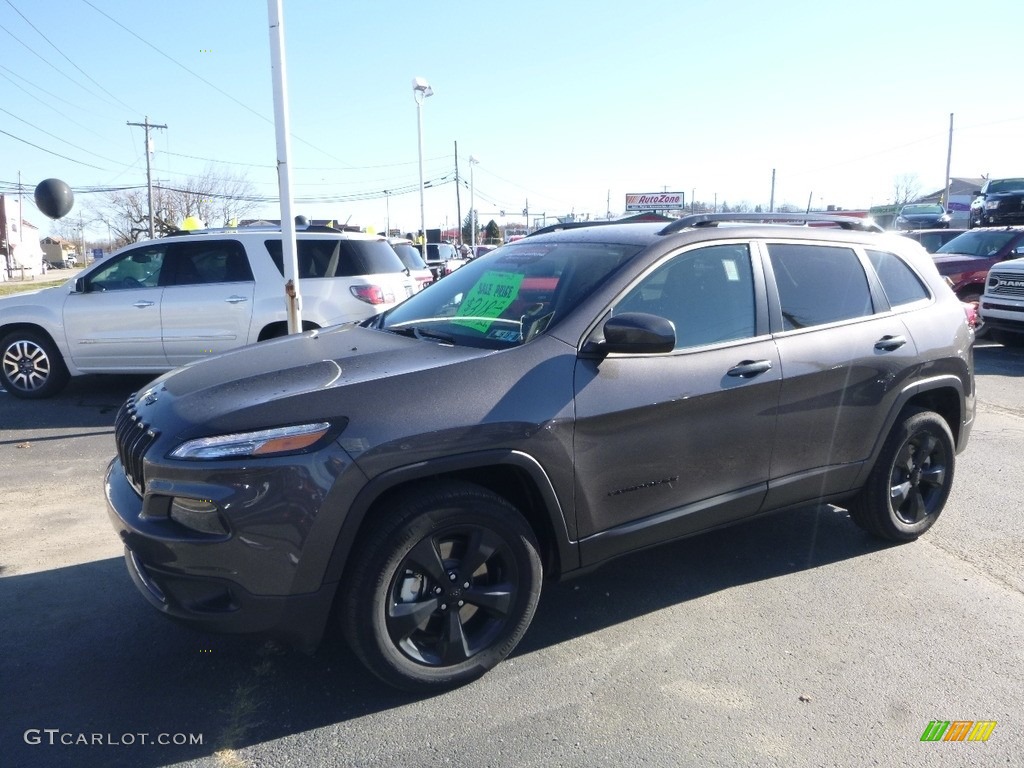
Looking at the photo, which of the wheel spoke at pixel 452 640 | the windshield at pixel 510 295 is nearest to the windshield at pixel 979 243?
the windshield at pixel 510 295

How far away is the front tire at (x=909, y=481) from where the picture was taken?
435 centimetres

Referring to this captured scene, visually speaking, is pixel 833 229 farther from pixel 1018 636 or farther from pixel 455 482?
pixel 455 482

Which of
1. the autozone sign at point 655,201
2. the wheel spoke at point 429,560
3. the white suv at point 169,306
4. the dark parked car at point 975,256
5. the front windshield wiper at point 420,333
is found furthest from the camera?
the autozone sign at point 655,201

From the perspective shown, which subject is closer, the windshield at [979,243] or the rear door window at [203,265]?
the rear door window at [203,265]

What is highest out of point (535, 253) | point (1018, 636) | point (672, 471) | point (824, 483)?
point (535, 253)

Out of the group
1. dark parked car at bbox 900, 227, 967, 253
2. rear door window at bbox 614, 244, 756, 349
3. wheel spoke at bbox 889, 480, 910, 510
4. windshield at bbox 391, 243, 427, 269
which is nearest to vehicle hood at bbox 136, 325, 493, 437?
rear door window at bbox 614, 244, 756, 349

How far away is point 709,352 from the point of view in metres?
3.59

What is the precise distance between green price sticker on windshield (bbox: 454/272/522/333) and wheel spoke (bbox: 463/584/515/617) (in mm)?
1121

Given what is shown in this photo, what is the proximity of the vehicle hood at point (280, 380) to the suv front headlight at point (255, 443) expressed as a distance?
3 cm

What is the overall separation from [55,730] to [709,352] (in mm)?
3004

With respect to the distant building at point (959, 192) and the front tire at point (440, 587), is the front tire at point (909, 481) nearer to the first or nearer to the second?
the front tire at point (440, 587)

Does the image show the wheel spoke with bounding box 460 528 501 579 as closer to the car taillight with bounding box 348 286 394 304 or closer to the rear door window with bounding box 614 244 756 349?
the rear door window with bounding box 614 244 756 349

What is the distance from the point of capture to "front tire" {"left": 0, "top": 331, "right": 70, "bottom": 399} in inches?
333

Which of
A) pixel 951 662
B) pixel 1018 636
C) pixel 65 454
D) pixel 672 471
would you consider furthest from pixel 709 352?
pixel 65 454
